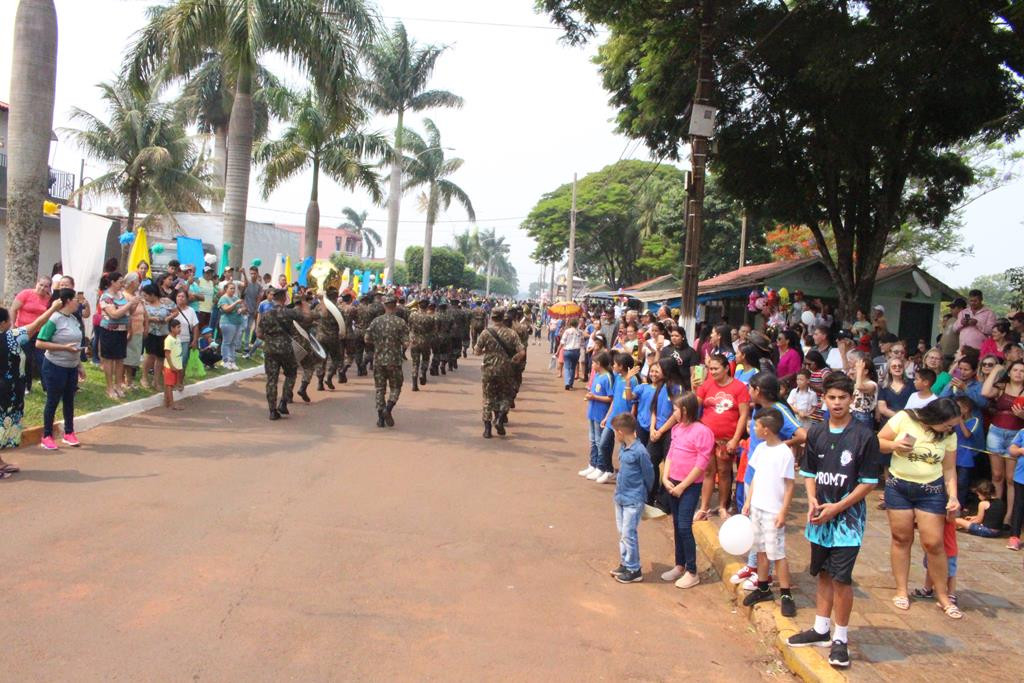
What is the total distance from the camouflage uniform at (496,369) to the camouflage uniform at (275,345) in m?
2.66

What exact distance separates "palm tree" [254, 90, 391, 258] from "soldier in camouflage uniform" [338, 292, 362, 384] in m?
9.47

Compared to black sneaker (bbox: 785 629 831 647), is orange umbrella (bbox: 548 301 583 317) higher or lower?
higher

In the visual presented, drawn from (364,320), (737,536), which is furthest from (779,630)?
(364,320)

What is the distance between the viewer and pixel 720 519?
26.0 feet

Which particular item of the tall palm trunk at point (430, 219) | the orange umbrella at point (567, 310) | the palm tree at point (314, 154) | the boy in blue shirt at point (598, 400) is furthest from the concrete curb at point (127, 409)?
the tall palm trunk at point (430, 219)

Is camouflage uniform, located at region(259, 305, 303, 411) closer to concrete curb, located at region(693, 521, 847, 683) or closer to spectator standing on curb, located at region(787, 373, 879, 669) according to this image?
concrete curb, located at region(693, 521, 847, 683)

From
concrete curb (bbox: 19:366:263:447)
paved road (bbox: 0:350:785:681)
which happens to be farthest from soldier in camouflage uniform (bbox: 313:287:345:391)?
paved road (bbox: 0:350:785:681)

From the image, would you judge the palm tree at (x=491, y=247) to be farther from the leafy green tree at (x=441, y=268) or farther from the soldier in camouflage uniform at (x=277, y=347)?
the soldier in camouflage uniform at (x=277, y=347)

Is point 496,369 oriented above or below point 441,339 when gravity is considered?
below

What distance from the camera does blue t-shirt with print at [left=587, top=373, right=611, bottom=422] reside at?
9.18m

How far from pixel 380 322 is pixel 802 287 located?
46.5 feet

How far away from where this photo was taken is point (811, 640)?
16.3 ft

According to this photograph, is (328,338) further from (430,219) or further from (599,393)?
(430,219)

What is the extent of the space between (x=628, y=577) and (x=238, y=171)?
15.5 meters
